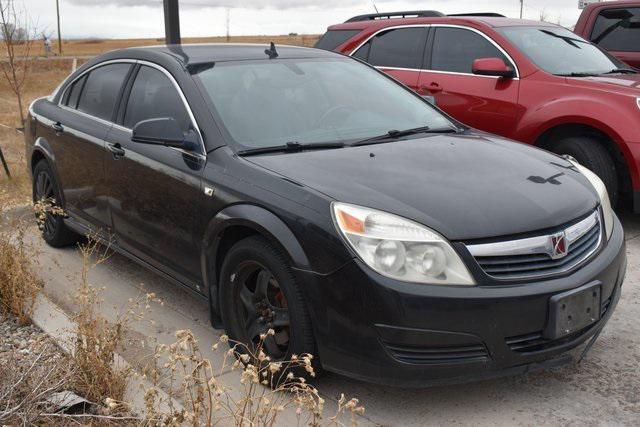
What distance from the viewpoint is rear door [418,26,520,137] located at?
21.3ft

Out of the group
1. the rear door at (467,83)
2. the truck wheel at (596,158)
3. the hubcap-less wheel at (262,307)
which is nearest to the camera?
the hubcap-less wheel at (262,307)

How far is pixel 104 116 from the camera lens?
4.78m

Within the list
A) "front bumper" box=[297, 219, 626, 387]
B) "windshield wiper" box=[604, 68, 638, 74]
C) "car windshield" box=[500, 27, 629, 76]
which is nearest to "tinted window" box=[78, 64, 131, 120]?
"front bumper" box=[297, 219, 626, 387]

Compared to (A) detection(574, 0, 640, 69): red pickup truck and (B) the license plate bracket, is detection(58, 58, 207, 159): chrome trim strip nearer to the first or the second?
(B) the license plate bracket

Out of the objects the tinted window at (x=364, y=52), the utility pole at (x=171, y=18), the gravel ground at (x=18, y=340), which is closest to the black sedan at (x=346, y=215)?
the gravel ground at (x=18, y=340)

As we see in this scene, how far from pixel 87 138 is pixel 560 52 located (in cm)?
439

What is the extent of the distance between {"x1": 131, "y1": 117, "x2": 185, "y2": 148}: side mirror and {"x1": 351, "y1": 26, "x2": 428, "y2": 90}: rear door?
12.8ft

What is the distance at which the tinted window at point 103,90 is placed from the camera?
187 inches

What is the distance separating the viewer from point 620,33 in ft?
27.9

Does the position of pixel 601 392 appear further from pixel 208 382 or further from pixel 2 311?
pixel 2 311

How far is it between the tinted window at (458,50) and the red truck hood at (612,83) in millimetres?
775

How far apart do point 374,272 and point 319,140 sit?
3.79 ft

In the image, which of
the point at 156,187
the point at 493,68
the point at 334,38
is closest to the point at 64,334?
the point at 156,187

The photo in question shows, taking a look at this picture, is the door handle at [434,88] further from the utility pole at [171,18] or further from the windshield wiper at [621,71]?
the utility pole at [171,18]
